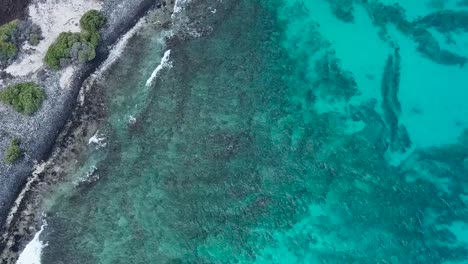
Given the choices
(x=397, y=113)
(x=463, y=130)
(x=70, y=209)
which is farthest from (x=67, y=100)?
(x=463, y=130)

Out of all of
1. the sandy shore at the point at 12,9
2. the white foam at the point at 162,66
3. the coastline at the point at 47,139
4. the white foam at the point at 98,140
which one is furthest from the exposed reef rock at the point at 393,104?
the sandy shore at the point at 12,9

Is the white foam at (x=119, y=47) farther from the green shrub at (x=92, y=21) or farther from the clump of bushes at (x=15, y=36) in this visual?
the clump of bushes at (x=15, y=36)

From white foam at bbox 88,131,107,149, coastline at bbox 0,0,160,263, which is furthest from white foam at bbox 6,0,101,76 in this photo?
white foam at bbox 88,131,107,149

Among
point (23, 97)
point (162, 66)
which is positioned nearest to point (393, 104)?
point (162, 66)

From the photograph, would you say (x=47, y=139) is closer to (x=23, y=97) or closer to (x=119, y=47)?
(x=23, y=97)

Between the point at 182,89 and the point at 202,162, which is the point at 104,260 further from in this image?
the point at 182,89

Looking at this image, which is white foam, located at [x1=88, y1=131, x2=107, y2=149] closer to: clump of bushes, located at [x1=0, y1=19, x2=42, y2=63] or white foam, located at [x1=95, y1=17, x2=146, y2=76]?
white foam, located at [x1=95, y1=17, x2=146, y2=76]
